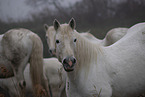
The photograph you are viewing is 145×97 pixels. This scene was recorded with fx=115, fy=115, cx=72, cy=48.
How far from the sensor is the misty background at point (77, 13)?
3.59 meters

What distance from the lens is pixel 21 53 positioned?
2234mm

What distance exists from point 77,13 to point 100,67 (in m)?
2.91

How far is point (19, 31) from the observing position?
2.40m

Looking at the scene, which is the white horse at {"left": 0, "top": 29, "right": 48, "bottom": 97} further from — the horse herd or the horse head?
the horse head

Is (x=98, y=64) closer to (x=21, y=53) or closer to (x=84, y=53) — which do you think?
(x=84, y=53)

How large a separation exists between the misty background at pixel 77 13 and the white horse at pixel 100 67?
2.38 m

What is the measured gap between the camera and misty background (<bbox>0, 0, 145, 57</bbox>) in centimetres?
359

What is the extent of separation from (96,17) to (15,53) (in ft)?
9.24

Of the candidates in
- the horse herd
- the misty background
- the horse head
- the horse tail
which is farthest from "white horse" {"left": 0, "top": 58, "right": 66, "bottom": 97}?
the horse head

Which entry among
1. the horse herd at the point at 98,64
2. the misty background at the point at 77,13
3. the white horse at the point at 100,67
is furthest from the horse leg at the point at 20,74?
the misty background at the point at 77,13

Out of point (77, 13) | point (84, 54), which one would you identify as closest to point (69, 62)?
point (84, 54)

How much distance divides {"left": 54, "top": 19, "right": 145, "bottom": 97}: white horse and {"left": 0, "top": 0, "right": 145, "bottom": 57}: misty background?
2.38 metres

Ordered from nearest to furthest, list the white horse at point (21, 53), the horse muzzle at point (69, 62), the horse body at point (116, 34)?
the horse muzzle at point (69, 62) → the white horse at point (21, 53) → the horse body at point (116, 34)

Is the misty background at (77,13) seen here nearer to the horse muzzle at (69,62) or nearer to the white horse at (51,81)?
the white horse at (51,81)
